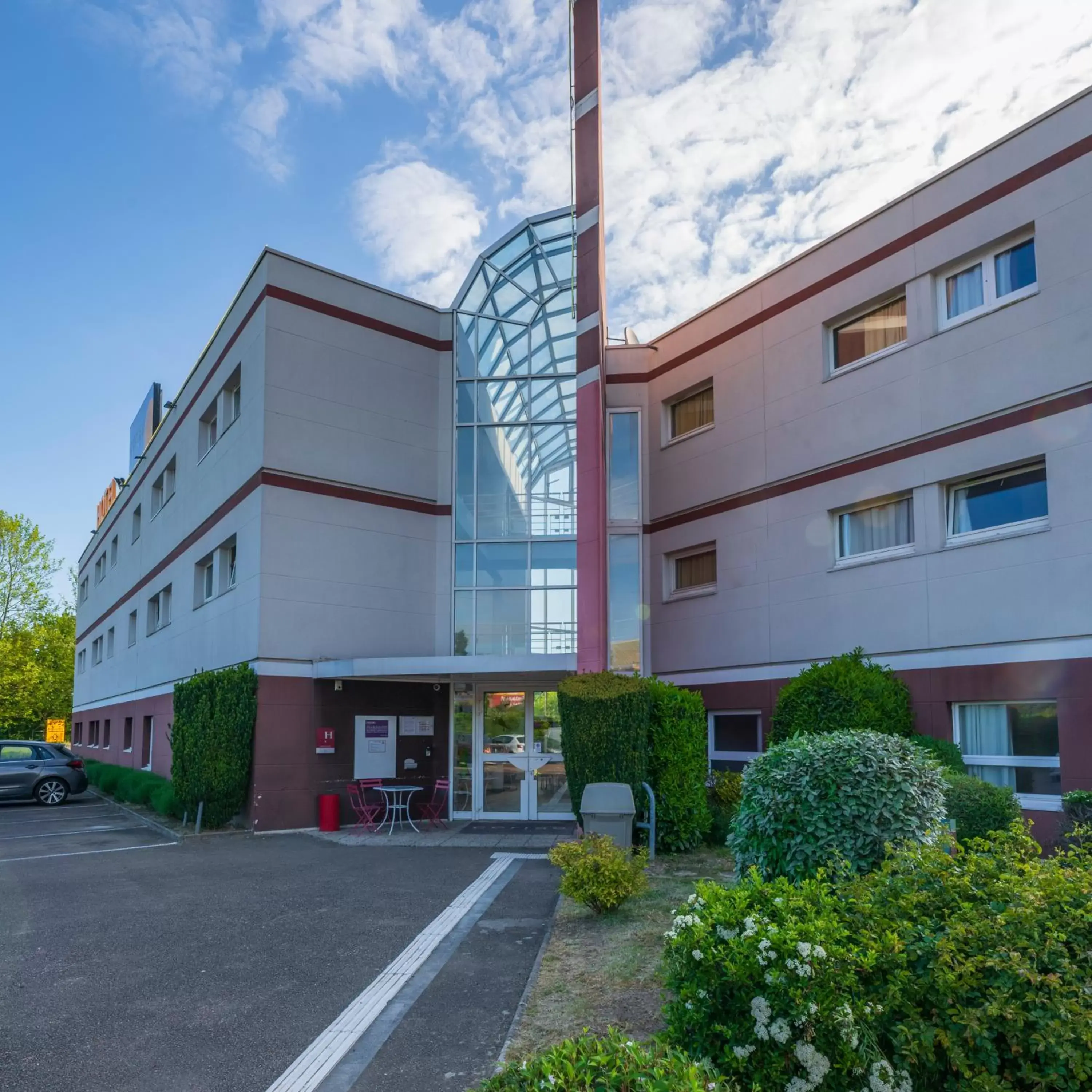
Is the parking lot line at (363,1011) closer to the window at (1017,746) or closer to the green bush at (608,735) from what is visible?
the green bush at (608,735)

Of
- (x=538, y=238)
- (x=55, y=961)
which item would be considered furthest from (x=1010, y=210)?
(x=55, y=961)

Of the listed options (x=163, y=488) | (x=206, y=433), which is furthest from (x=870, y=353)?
(x=163, y=488)

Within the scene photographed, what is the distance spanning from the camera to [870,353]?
13500mm

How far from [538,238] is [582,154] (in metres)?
2.16

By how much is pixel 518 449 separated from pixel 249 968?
40.7ft

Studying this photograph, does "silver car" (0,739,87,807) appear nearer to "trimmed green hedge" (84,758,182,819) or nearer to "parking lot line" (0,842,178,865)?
"trimmed green hedge" (84,758,182,819)

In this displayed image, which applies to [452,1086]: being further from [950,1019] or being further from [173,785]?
[173,785]

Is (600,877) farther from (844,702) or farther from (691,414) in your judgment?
(691,414)

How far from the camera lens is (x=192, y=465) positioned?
21.0 metres

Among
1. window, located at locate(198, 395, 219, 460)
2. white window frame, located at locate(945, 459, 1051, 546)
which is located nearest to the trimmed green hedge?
window, located at locate(198, 395, 219, 460)

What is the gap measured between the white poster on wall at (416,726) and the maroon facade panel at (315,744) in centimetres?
6

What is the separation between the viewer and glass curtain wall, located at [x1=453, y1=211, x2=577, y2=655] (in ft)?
56.4

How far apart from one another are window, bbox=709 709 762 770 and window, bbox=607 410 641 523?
13.2 ft

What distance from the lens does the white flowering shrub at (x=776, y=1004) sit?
11.3ft
